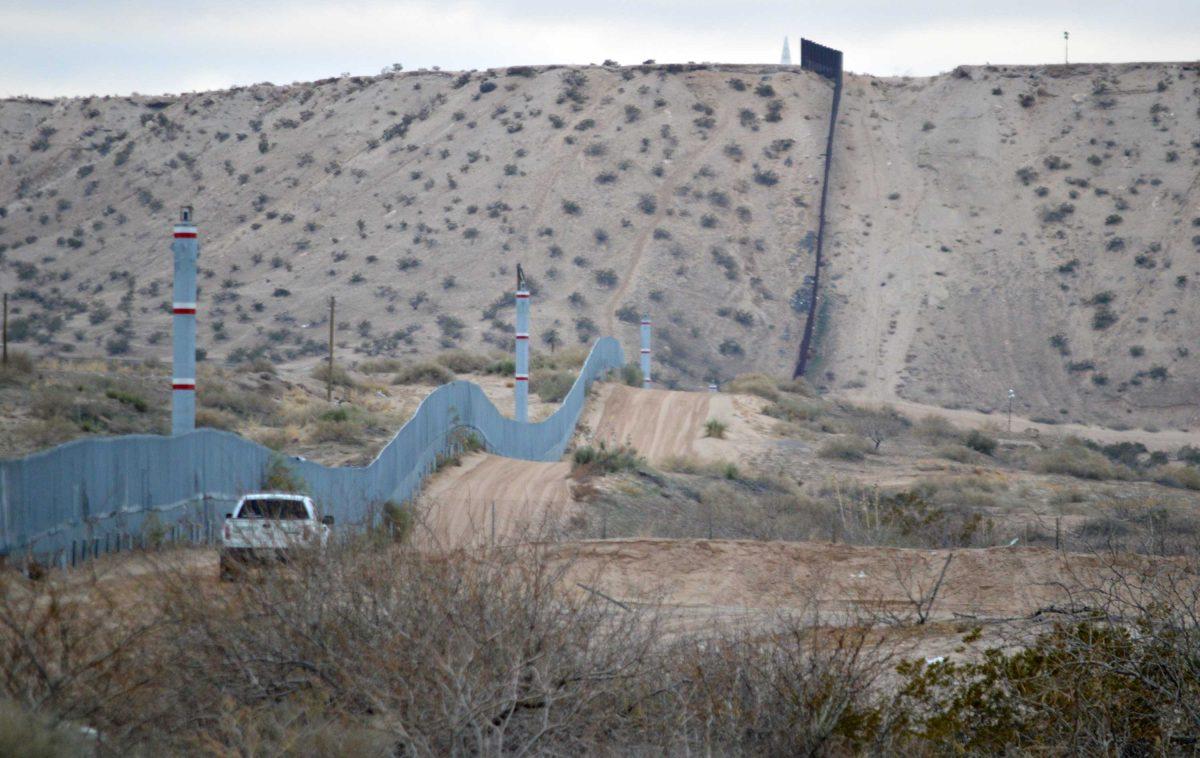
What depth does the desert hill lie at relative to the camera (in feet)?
210

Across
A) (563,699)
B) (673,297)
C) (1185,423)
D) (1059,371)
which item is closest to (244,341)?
(673,297)

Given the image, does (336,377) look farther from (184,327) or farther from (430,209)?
(430,209)

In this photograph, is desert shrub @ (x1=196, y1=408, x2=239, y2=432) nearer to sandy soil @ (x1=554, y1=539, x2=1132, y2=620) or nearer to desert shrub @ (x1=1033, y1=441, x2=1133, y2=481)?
sandy soil @ (x1=554, y1=539, x2=1132, y2=620)

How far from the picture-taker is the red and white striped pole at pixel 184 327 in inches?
680

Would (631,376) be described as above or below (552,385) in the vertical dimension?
below

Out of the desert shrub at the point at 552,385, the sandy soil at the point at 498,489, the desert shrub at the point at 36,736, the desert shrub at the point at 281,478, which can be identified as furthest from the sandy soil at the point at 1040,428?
the desert shrub at the point at 36,736

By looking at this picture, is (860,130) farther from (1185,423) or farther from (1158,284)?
(1185,423)

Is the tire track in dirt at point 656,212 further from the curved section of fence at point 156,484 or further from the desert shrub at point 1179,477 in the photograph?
the curved section of fence at point 156,484

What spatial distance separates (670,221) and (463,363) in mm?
25139

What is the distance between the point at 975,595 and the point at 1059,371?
A: 168 ft

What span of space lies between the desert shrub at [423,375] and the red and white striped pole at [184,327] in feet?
94.1

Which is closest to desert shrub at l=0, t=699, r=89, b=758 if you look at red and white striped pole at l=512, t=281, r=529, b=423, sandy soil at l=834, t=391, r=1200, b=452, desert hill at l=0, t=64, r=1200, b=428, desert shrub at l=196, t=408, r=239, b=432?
desert shrub at l=196, t=408, r=239, b=432

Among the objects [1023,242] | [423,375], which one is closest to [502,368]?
[423,375]

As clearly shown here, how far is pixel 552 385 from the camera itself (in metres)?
44.0
